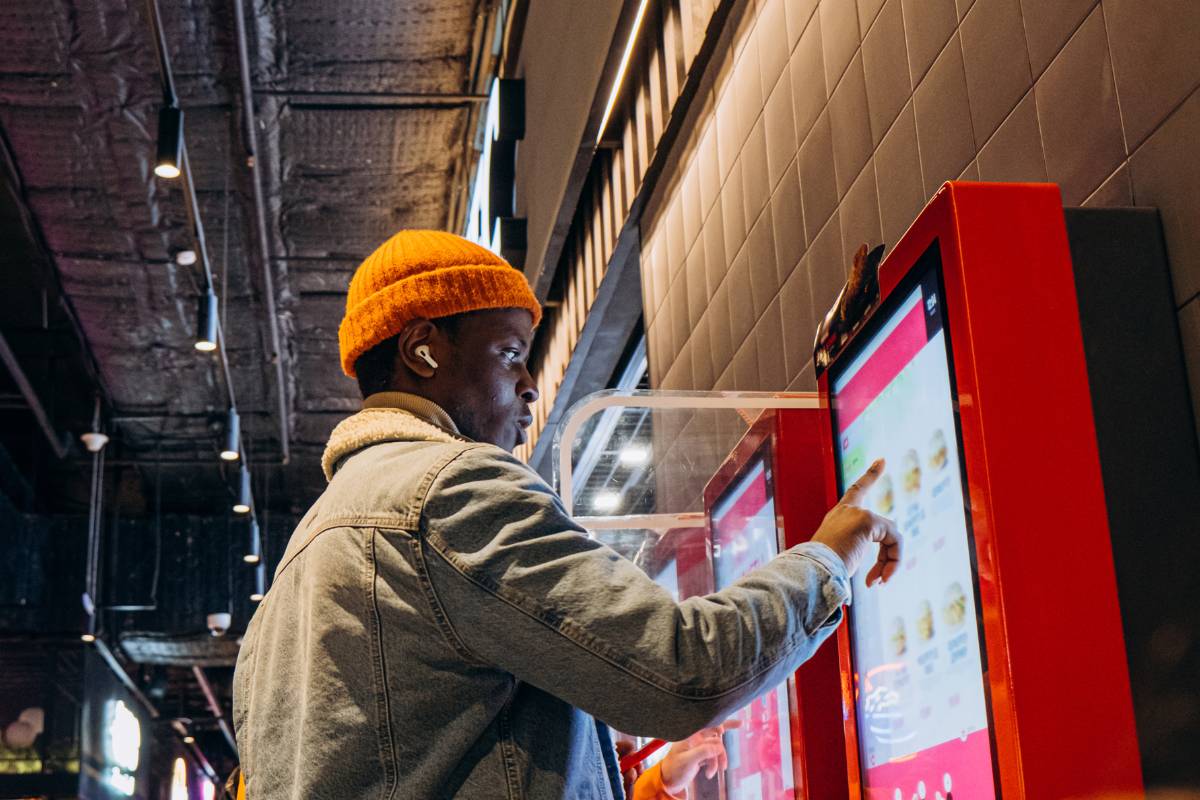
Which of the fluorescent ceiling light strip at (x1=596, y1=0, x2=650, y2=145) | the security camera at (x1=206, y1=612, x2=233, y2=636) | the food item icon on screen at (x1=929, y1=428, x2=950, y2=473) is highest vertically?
the security camera at (x1=206, y1=612, x2=233, y2=636)

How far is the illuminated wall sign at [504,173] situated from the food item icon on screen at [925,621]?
4.35 meters

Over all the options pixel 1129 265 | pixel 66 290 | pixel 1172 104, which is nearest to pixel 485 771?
pixel 1129 265

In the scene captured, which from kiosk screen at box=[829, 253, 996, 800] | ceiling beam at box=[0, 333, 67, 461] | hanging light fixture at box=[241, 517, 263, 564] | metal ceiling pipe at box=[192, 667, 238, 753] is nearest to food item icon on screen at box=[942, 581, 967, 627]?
kiosk screen at box=[829, 253, 996, 800]

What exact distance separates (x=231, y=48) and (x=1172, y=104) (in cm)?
664

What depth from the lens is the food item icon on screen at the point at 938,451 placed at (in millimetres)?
1369

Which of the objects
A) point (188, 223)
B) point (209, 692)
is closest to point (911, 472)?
point (188, 223)

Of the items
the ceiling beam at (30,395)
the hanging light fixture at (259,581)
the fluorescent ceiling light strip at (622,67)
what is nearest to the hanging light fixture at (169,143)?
the fluorescent ceiling light strip at (622,67)

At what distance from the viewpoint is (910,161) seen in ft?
6.95

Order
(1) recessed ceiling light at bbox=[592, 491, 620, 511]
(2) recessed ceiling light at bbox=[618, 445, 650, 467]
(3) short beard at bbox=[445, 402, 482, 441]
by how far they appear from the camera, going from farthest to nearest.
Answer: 1. (1) recessed ceiling light at bbox=[592, 491, 620, 511]
2. (2) recessed ceiling light at bbox=[618, 445, 650, 467]
3. (3) short beard at bbox=[445, 402, 482, 441]

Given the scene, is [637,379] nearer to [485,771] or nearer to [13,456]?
[485,771]

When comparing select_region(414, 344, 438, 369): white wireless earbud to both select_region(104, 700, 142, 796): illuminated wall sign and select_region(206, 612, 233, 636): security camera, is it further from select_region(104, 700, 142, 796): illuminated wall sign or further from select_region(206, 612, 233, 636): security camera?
select_region(104, 700, 142, 796): illuminated wall sign

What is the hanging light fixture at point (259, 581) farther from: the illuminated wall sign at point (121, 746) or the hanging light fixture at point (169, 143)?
the hanging light fixture at point (169, 143)

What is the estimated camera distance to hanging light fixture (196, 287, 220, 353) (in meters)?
7.69

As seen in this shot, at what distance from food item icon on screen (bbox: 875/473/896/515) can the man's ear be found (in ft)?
1.87
